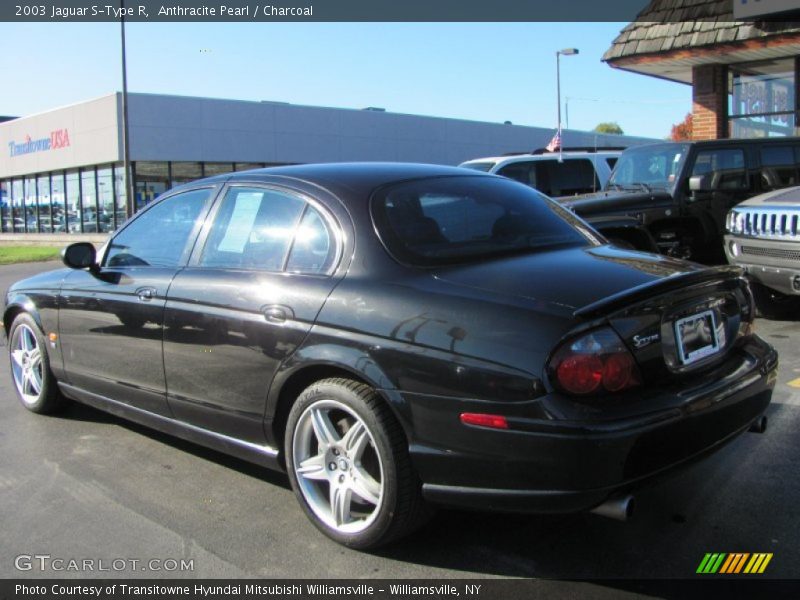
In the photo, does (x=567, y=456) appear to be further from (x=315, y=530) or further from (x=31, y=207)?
(x=31, y=207)

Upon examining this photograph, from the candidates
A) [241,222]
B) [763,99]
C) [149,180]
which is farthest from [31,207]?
[241,222]

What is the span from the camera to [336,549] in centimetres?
316

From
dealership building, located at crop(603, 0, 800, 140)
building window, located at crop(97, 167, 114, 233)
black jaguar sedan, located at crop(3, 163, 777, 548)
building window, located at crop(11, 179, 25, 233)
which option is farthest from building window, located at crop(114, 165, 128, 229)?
black jaguar sedan, located at crop(3, 163, 777, 548)

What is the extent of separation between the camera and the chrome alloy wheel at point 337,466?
3.08m

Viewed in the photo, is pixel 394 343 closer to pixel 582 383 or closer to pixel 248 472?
pixel 582 383

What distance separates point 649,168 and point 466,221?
22.9 ft

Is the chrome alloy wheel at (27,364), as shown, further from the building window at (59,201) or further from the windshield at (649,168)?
the building window at (59,201)

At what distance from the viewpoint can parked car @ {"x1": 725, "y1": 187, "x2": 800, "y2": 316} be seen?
259 inches

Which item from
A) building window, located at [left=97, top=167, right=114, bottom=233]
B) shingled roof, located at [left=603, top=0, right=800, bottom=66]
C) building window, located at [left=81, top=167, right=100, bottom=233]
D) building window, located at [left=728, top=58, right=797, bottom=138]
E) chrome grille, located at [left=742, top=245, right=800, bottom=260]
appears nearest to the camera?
chrome grille, located at [left=742, top=245, right=800, bottom=260]

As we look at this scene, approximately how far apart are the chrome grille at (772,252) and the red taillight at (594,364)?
467 centimetres

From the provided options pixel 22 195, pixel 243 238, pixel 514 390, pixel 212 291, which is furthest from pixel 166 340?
pixel 22 195

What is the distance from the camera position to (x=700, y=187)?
8812mm

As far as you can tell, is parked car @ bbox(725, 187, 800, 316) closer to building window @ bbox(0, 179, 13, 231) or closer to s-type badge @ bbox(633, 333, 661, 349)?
s-type badge @ bbox(633, 333, 661, 349)

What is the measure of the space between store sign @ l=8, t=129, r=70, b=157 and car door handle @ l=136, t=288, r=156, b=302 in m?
32.7
